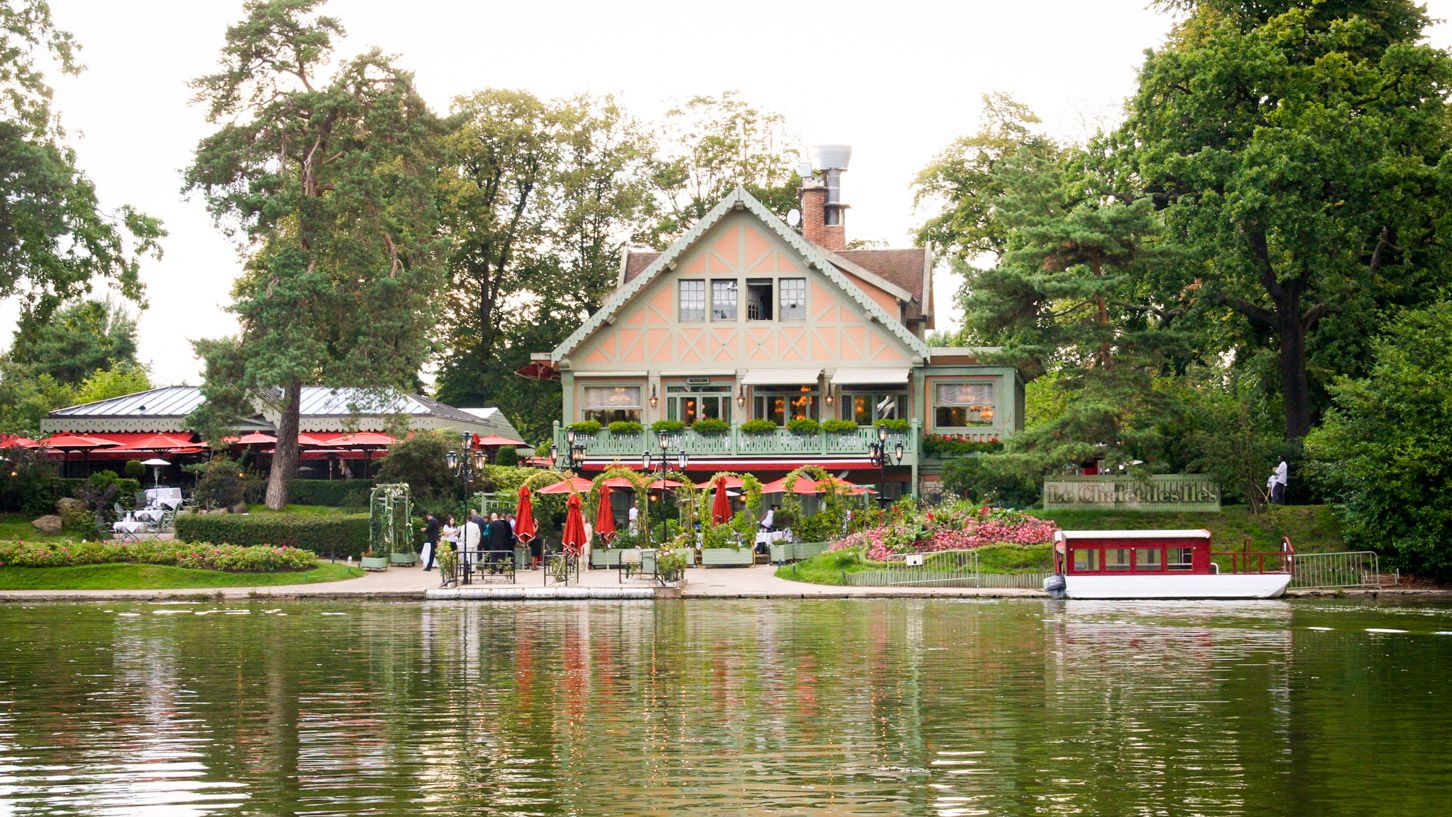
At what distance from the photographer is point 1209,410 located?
4800 centimetres

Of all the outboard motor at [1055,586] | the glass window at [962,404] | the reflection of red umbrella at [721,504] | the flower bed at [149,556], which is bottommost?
the outboard motor at [1055,586]

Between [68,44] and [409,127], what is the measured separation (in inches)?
467

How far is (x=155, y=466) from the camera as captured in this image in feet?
195

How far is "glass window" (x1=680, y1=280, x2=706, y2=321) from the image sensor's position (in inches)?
2302

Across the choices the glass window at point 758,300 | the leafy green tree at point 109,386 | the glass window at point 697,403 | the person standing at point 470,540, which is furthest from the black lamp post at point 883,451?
the leafy green tree at point 109,386

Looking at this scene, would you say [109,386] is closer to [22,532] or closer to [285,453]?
[285,453]

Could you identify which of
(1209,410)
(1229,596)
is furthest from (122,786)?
(1209,410)

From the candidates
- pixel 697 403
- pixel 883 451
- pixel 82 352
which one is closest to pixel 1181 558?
pixel 883 451

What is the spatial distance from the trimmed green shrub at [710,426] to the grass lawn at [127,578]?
18449mm

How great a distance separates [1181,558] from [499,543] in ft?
54.3

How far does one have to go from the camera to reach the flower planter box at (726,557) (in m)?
46.4

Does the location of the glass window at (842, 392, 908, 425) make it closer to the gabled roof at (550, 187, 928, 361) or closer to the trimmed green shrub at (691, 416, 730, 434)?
the gabled roof at (550, 187, 928, 361)

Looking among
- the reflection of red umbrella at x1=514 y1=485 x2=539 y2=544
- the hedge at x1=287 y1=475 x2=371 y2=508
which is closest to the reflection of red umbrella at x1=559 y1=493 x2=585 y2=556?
the reflection of red umbrella at x1=514 y1=485 x2=539 y2=544

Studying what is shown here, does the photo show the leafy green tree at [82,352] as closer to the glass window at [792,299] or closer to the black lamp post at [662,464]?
the glass window at [792,299]
